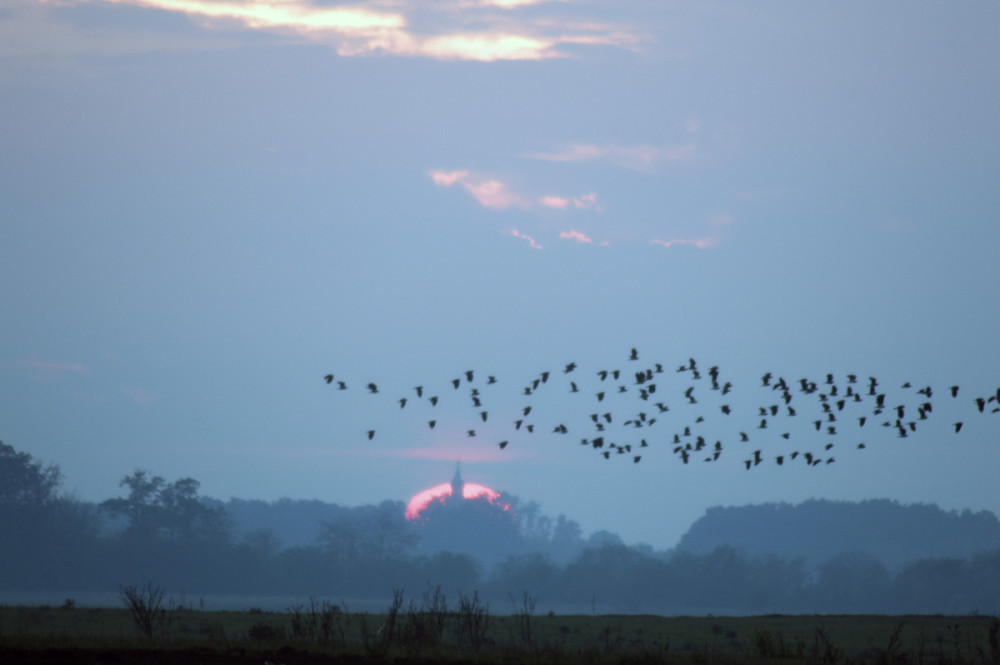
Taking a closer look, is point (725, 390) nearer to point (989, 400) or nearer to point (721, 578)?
point (989, 400)

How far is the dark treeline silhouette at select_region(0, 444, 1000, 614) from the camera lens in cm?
12362

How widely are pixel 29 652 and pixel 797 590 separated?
142 meters

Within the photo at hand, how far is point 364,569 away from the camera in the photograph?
477 ft

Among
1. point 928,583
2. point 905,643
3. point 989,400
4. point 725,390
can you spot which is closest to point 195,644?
point 725,390

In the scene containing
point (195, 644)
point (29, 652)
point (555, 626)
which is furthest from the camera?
point (555, 626)

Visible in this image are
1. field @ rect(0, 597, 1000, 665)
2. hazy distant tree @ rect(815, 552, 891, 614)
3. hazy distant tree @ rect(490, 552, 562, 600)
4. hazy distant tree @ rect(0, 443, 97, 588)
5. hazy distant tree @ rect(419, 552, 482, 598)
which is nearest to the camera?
field @ rect(0, 597, 1000, 665)

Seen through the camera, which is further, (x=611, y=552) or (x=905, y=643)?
(x=611, y=552)

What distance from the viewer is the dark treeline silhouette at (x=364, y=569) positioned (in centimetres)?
12362

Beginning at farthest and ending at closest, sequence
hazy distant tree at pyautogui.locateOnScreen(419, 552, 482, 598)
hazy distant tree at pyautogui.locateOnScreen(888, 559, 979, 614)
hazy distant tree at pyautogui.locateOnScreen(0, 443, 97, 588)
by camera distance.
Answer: hazy distant tree at pyautogui.locateOnScreen(419, 552, 482, 598) < hazy distant tree at pyautogui.locateOnScreen(888, 559, 979, 614) < hazy distant tree at pyautogui.locateOnScreen(0, 443, 97, 588)

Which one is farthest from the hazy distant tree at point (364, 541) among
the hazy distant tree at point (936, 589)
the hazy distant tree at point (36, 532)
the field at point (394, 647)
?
the field at point (394, 647)

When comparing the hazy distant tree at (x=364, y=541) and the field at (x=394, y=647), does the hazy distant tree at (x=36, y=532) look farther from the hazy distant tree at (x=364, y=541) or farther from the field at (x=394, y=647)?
the field at (x=394, y=647)

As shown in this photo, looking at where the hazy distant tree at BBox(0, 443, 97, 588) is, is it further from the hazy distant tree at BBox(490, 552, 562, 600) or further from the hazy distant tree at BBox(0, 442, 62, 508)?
the hazy distant tree at BBox(490, 552, 562, 600)

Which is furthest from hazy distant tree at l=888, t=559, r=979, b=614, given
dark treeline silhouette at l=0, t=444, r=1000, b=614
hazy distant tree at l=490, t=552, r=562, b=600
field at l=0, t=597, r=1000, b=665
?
field at l=0, t=597, r=1000, b=665

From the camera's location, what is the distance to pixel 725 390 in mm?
35688
